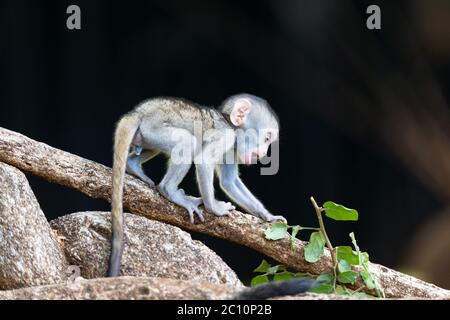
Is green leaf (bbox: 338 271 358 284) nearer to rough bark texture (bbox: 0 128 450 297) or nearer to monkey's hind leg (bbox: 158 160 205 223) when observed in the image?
rough bark texture (bbox: 0 128 450 297)

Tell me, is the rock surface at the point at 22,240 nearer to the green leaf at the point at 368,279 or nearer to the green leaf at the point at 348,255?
the green leaf at the point at 348,255

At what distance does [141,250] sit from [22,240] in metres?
0.77

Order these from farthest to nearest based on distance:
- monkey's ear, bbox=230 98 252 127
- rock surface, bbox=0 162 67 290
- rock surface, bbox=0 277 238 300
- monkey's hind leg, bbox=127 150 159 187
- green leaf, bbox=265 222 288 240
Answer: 1. monkey's ear, bbox=230 98 252 127
2. monkey's hind leg, bbox=127 150 159 187
3. green leaf, bbox=265 222 288 240
4. rock surface, bbox=0 162 67 290
5. rock surface, bbox=0 277 238 300

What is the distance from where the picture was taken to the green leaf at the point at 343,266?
205 inches

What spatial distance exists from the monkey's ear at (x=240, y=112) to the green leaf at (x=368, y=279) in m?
1.23

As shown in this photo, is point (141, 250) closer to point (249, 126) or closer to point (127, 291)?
point (249, 126)

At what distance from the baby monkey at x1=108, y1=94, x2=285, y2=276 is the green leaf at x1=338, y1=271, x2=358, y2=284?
52 centimetres

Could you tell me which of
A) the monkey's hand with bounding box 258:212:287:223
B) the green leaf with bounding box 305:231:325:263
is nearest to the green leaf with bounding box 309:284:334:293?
the green leaf with bounding box 305:231:325:263

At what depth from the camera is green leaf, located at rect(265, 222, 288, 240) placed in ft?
17.3

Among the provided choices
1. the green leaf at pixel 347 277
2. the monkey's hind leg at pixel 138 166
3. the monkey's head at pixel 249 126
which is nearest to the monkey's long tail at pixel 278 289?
the green leaf at pixel 347 277

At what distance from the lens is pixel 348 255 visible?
5258 mm
